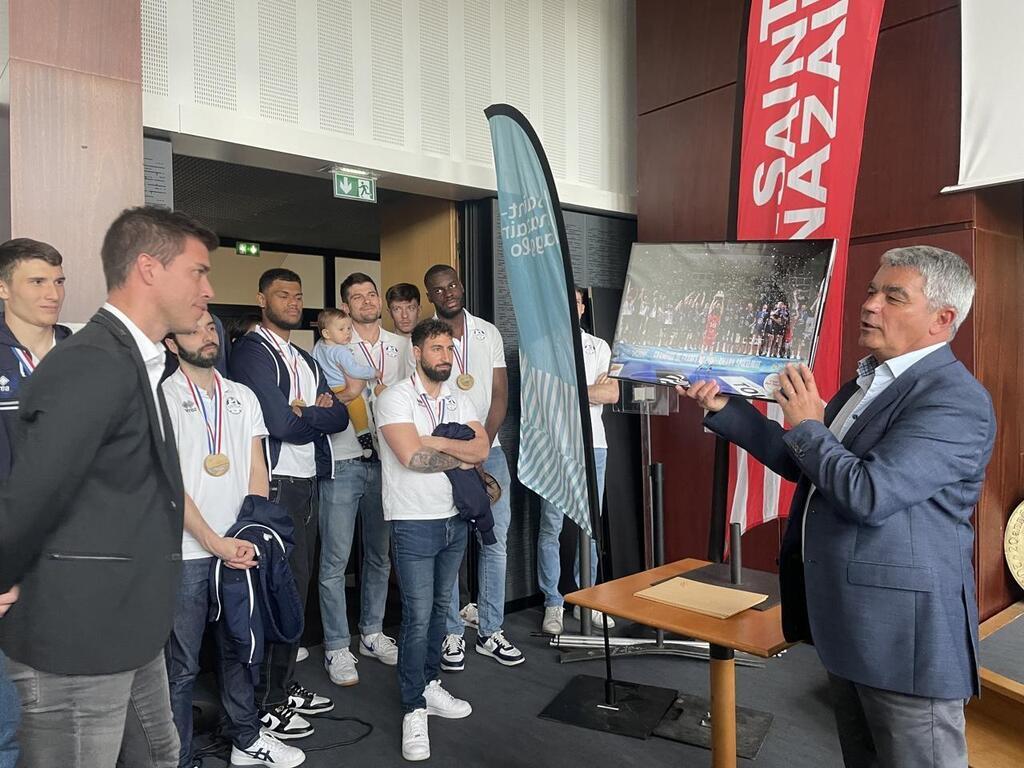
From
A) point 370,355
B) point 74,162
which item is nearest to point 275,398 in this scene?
point 370,355

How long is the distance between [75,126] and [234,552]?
5.34 ft

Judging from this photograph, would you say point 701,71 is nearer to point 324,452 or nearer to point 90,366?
point 324,452

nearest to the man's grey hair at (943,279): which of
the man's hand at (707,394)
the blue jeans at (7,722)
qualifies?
the man's hand at (707,394)

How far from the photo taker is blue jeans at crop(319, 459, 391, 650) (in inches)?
137

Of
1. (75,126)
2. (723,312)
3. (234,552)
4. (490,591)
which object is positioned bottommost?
(490,591)

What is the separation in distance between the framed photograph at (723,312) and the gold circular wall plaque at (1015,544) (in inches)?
96.4

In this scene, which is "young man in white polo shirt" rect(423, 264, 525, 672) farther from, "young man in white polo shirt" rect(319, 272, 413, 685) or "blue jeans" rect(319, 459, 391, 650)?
"blue jeans" rect(319, 459, 391, 650)

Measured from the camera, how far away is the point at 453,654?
3.58 m

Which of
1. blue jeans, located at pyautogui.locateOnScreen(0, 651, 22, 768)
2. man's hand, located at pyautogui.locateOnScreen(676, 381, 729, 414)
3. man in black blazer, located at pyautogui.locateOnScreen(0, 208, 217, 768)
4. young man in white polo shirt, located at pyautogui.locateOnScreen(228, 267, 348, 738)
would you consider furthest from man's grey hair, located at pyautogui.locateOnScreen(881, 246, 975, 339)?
blue jeans, located at pyautogui.locateOnScreen(0, 651, 22, 768)

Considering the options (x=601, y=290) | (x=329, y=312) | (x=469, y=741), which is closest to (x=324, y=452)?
(x=329, y=312)

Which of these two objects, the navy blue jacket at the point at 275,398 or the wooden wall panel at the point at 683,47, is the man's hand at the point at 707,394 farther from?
the wooden wall panel at the point at 683,47

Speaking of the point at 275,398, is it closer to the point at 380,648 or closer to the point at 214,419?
→ the point at 214,419

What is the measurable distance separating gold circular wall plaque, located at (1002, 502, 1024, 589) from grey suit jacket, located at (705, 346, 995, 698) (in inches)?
95.1

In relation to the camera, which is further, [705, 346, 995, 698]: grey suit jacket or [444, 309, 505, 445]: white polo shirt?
[444, 309, 505, 445]: white polo shirt
